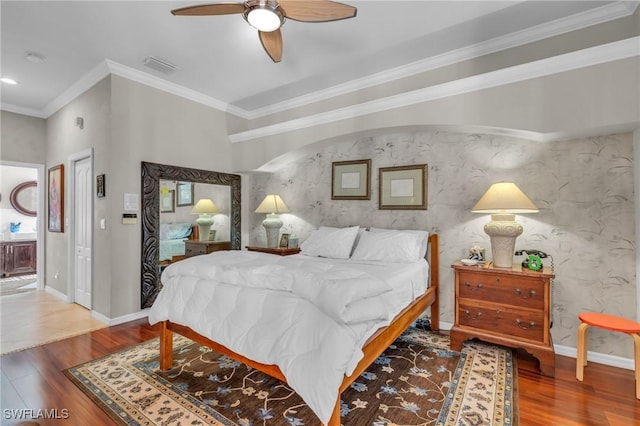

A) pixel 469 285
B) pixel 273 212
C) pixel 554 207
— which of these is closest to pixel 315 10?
pixel 469 285

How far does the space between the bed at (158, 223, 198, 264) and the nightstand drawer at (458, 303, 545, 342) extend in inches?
138

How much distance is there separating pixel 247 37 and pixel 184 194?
2.27m

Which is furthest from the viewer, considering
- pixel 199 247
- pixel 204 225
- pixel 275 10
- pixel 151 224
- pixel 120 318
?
pixel 204 225

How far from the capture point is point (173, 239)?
13.2 ft

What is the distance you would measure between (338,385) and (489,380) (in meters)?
1.49

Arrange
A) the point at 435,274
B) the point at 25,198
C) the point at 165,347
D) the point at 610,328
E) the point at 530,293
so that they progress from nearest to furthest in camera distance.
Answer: the point at 610,328 < the point at 165,347 < the point at 530,293 < the point at 435,274 < the point at 25,198

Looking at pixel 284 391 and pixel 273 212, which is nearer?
pixel 284 391

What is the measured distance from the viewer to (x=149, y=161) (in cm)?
375

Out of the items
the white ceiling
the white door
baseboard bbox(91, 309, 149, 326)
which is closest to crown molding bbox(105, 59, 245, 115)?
the white ceiling

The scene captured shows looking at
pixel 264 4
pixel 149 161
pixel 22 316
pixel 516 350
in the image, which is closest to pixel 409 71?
pixel 264 4

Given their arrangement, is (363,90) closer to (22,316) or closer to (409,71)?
(409,71)

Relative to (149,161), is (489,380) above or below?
below

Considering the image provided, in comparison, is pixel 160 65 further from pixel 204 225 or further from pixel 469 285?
pixel 469 285

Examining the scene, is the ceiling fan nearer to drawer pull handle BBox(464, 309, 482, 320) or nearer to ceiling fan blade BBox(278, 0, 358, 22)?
ceiling fan blade BBox(278, 0, 358, 22)
